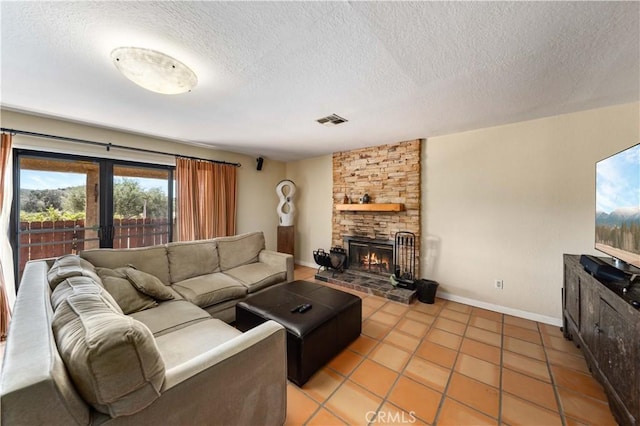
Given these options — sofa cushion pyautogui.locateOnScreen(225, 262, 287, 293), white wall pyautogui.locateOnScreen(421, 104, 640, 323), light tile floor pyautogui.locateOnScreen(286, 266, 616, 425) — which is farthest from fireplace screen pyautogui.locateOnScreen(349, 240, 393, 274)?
sofa cushion pyautogui.locateOnScreen(225, 262, 287, 293)

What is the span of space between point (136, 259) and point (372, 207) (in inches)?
121

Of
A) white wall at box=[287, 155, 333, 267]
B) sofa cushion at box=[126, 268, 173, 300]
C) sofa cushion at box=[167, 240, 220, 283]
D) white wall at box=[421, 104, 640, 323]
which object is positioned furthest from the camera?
white wall at box=[287, 155, 333, 267]

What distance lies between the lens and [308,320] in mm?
1837

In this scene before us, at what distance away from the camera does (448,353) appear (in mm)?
2074

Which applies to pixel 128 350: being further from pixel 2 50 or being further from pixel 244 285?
pixel 2 50

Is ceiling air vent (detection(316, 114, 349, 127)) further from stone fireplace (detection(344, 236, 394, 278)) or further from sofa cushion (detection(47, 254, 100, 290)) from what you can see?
sofa cushion (detection(47, 254, 100, 290))

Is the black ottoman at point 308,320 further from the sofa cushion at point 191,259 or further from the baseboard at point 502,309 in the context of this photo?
the baseboard at point 502,309

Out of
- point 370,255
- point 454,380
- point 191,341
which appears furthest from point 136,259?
point 370,255

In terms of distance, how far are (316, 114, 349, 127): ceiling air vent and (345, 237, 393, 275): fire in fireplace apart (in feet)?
6.67

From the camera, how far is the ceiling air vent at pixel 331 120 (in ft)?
8.42

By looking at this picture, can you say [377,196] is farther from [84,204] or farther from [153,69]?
[84,204]

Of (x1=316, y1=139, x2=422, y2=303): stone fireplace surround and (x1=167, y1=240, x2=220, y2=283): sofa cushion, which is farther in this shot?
(x1=316, y1=139, x2=422, y2=303): stone fireplace surround

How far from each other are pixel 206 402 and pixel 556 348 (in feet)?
9.52

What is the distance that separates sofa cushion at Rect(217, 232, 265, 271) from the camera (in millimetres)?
3064
